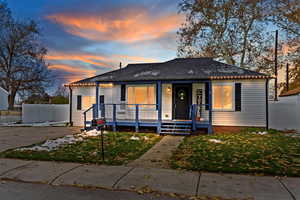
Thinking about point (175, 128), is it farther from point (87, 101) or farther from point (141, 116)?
point (87, 101)

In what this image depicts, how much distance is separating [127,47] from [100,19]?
13.3 feet

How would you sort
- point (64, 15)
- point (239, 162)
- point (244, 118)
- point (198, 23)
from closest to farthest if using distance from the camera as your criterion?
point (239, 162), point (244, 118), point (64, 15), point (198, 23)

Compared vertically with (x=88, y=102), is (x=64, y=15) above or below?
above

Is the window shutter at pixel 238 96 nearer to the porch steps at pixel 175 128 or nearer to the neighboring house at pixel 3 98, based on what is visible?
the porch steps at pixel 175 128

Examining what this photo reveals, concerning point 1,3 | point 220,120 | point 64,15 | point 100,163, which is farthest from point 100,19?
point 1,3

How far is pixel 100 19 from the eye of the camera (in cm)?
1439

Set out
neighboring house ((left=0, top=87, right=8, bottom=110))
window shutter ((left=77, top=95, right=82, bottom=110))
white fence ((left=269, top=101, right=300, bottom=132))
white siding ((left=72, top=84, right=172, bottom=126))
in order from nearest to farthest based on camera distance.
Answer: white fence ((left=269, top=101, right=300, bottom=132))
white siding ((left=72, top=84, right=172, bottom=126))
window shutter ((left=77, top=95, right=82, bottom=110))
neighboring house ((left=0, top=87, right=8, bottom=110))

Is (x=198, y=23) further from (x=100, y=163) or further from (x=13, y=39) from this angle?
(x=13, y=39)

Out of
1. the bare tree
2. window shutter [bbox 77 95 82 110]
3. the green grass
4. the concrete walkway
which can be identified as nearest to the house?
window shutter [bbox 77 95 82 110]

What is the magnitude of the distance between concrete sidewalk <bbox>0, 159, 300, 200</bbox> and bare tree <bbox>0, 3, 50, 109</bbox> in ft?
80.2

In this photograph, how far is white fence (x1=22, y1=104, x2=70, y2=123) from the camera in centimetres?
1778

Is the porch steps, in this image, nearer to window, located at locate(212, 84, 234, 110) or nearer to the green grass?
window, located at locate(212, 84, 234, 110)

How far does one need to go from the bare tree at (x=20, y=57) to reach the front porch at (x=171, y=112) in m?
18.0

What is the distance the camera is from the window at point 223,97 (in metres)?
11.3
